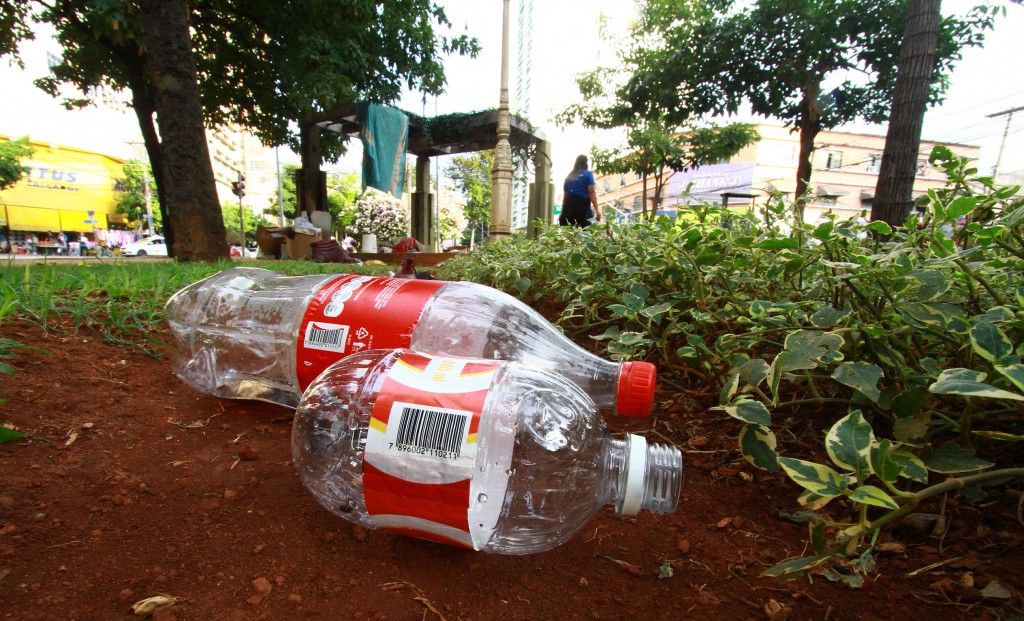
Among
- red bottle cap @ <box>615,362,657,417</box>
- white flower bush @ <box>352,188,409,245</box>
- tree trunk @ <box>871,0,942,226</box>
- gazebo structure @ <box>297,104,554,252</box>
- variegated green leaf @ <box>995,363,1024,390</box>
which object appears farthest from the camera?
white flower bush @ <box>352,188,409,245</box>

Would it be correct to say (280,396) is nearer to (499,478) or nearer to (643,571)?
(499,478)

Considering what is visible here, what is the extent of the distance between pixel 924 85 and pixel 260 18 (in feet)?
29.6

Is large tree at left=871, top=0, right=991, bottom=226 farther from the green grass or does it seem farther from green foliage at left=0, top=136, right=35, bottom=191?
green foliage at left=0, top=136, right=35, bottom=191

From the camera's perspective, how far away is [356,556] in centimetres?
83

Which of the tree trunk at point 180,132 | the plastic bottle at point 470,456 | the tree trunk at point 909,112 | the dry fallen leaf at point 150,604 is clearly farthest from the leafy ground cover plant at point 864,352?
the tree trunk at point 180,132

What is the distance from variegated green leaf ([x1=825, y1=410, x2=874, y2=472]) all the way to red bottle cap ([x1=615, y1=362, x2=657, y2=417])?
1.31 ft

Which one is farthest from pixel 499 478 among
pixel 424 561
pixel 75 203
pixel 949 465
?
pixel 75 203

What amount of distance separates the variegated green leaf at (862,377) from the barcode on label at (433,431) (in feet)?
2.19

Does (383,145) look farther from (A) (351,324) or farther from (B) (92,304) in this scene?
(A) (351,324)

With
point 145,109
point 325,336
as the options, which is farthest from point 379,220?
point 325,336

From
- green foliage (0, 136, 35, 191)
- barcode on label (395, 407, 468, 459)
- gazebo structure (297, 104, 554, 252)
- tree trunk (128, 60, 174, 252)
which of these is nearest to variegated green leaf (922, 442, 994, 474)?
barcode on label (395, 407, 468, 459)

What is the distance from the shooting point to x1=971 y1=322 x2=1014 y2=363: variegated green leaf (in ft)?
2.24

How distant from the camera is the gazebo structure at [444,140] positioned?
9445 millimetres

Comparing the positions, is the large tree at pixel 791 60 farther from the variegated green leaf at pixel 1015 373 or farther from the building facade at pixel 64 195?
the building facade at pixel 64 195
